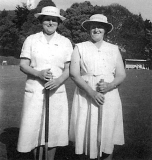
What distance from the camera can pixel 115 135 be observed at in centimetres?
418

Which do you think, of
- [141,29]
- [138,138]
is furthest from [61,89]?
[141,29]

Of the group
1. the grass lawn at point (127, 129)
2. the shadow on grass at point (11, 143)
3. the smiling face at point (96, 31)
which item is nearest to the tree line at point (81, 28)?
the grass lawn at point (127, 129)

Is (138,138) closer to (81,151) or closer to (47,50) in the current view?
(81,151)

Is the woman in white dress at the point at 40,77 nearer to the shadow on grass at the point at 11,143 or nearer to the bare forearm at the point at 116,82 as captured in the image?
the bare forearm at the point at 116,82

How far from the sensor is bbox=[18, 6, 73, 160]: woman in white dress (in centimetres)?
405

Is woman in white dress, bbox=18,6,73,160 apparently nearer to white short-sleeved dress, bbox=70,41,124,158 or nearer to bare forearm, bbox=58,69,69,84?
bare forearm, bbox=58,69,69,84

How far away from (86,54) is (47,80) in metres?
0.62

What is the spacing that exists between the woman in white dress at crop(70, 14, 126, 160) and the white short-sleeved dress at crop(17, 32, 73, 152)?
0.21 metres

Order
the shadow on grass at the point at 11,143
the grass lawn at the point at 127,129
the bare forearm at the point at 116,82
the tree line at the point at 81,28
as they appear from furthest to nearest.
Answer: the tree line at the point at 81,28 < the grass lawn at the point at 127,129 < the shadow on grass at the point at 11,143 < the bare forearm at the point at 116,82

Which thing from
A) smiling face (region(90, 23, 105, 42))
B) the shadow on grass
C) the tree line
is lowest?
the shadow on grass

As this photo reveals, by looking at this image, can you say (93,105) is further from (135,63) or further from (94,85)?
(135,63)

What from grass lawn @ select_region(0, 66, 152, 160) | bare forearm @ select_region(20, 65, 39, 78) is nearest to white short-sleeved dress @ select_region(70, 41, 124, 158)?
bare forearm @ select_region(20, 65, 39, 78)

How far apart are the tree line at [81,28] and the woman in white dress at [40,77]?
104 ft

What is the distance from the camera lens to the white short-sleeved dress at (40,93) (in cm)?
407
